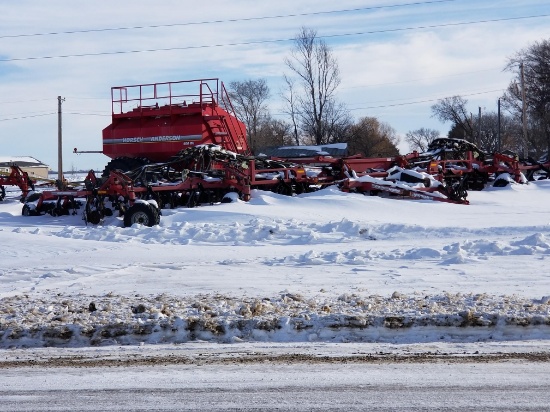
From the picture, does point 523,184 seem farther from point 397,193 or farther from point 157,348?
point 157,348

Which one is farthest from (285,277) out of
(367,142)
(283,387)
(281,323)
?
(367,142)

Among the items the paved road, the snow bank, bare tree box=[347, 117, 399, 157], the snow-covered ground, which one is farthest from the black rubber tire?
bare tree box=[347, 117, 399, 157]

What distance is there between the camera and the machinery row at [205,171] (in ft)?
65.4

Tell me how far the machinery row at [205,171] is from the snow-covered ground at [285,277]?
2.89 ft

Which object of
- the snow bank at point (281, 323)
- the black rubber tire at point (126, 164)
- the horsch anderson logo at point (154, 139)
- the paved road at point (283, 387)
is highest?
the horsch anderson logo at point (154, 139)

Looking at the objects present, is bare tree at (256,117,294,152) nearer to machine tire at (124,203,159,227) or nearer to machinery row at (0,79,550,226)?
machinery row at (0,79,550,226)

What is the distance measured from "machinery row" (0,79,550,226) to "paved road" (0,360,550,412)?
10877mm

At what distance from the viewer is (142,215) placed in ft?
57.4

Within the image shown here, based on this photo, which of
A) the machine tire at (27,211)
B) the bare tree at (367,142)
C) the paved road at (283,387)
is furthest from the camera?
the bare tree at (367,142)

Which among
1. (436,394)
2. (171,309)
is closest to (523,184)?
(171,309)

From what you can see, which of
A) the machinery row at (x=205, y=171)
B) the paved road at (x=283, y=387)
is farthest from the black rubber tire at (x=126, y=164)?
the paved road at (x=283, y=387)

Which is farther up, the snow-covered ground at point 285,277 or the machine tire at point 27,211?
the machine tire at point 27,211

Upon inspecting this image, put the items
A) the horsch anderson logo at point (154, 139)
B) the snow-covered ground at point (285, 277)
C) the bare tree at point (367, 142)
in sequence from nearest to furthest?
the snow-covered ground at point (285, 277) < the horsch anderson logo at point (154, 139) < the bare tree at point (367, 142)

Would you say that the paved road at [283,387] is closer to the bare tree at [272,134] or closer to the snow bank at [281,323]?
the snow bank at [281,323]
